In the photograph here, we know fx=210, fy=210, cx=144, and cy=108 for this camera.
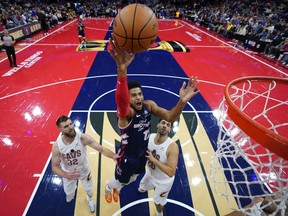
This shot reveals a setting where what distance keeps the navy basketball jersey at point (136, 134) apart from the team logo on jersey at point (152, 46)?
10.0m

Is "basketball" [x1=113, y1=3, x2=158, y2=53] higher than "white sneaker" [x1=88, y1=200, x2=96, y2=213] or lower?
higher

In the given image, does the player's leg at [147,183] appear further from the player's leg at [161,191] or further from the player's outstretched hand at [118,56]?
the player's outstretched hand at [118,56]

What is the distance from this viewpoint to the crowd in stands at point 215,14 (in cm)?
1384

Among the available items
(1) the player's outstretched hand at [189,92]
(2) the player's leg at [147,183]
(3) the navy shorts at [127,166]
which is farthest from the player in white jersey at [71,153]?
(1) the player's outstretched hand at [189,92]

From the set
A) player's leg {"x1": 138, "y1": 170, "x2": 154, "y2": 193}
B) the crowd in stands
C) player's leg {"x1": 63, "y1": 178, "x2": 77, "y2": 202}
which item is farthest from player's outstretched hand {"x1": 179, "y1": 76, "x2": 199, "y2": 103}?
the crowd in stands

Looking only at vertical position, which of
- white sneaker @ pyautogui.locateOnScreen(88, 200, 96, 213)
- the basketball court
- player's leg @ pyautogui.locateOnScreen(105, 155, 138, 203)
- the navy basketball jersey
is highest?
the navy basketball jersey

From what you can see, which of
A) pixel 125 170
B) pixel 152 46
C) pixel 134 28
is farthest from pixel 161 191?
pixel 152 46

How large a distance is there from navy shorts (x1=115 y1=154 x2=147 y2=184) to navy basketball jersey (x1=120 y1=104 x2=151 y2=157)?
0.06 m

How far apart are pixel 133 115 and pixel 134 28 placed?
3.25 ft

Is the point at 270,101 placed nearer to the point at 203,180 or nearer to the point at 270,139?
the point at 203,180

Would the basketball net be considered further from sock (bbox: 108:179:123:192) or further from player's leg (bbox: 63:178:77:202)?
player's leg (bbox: 63:178:77:202)

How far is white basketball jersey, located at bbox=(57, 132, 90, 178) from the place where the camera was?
9.32 feet

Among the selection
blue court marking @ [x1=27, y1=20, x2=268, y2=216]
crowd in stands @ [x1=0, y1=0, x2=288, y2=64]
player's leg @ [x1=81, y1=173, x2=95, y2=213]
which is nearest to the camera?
player's leg @ [x1=81, y1=173, x2=95, y2=213]

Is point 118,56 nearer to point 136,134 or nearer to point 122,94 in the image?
point 122,94
